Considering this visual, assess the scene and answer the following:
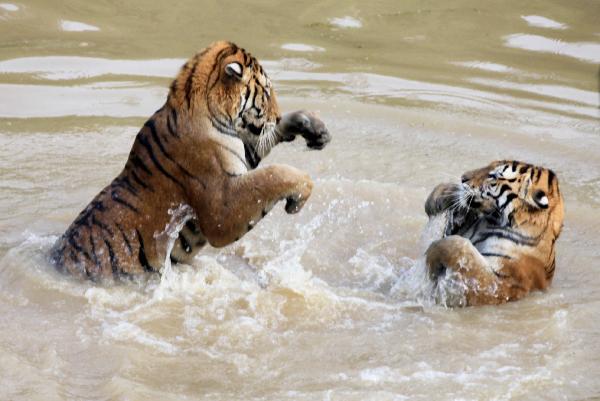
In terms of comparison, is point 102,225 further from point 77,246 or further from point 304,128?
point 304,128

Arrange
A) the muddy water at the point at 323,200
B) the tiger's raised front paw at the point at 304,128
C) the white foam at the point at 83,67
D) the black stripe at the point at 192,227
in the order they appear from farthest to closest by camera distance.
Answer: the white foam at the point at 83,67 → the tiger's raised front paw at the point at 304,128 → the black stripe at the point at 192,227 → the muddy water at the point at 323,200

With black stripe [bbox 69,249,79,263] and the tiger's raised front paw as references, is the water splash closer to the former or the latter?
black stripe [bbox 69,249,79,263]

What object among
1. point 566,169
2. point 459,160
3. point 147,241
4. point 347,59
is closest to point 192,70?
point 147,241

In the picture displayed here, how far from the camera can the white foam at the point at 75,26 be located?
7957mm

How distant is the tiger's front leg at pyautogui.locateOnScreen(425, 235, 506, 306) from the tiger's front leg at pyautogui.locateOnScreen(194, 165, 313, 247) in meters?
0.62

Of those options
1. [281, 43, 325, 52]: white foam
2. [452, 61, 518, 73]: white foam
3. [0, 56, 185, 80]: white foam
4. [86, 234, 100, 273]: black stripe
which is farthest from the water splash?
[452, 61, 518, 73]: white foam

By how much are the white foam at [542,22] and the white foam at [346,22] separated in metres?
1.44

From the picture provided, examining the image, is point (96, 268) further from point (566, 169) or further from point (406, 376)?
point (566, 169)

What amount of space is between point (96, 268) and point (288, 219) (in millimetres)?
1300

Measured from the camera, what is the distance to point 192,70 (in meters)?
4.09

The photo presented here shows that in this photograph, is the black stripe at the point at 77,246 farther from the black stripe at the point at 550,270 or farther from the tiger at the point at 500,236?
the black stripe at the point at 550,270

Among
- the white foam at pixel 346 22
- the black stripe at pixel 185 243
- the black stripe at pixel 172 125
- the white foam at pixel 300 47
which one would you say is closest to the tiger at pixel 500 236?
the black stripe at pixel 185 243

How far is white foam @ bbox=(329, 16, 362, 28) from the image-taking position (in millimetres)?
8258

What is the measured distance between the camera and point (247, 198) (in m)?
3.94
